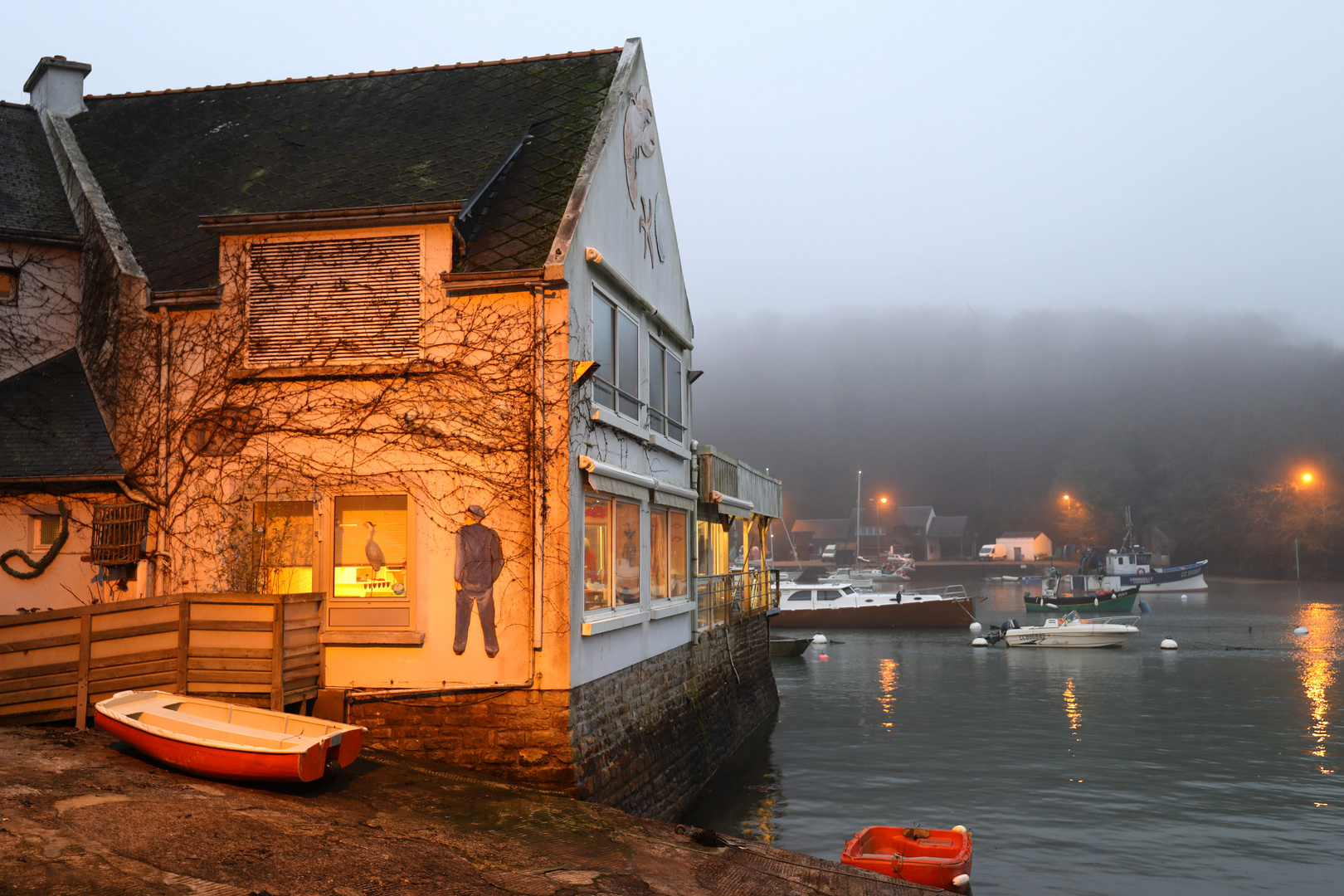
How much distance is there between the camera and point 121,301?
13156 millimetres

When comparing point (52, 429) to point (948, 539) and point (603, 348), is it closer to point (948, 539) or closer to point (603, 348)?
point (603, 348)

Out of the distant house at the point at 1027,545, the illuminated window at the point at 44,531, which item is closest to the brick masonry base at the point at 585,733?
the illuminated window at the point at 44,531

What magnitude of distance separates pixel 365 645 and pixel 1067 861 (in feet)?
33.5

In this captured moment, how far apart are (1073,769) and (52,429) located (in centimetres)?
1916

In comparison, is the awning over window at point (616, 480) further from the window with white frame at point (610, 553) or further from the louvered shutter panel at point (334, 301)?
the louvered shutter panel at point (334, 301)

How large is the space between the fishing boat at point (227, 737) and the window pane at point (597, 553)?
11.1 feet

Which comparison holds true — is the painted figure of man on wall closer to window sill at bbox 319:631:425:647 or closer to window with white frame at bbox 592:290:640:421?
window sill at bbox 319:631:425:647

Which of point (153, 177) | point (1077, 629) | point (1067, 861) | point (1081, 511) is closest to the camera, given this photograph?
point (1067, 861)

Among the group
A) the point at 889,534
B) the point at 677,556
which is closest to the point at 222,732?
the point at 677,556

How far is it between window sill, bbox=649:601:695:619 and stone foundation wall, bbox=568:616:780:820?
663 mm

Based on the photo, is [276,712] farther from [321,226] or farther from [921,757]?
[921,757]

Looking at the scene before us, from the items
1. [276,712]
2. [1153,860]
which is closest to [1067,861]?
[1153,860]

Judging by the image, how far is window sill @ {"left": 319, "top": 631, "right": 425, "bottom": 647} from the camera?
11.5m

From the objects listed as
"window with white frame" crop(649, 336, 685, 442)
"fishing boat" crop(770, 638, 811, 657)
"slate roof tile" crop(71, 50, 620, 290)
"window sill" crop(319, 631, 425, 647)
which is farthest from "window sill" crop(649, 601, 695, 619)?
"fishing boat" crop(770, 638, 811, 657)
